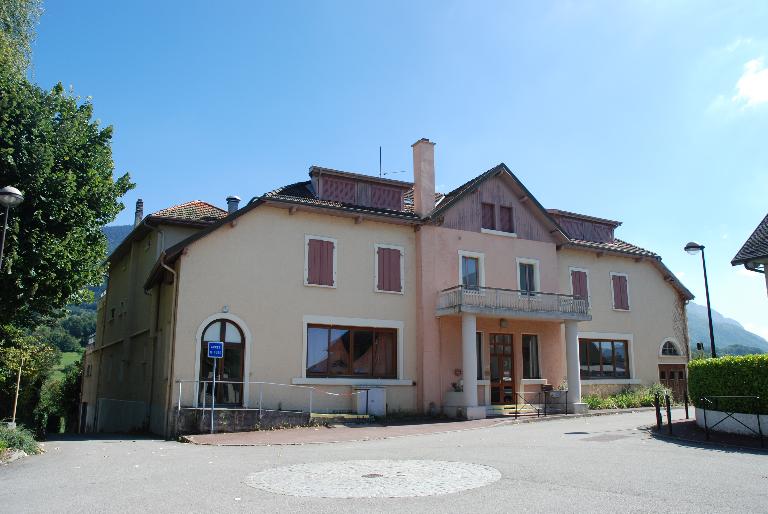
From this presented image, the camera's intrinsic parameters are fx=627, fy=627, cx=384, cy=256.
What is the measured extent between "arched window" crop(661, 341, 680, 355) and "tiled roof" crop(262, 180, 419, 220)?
Answer: 14308mm

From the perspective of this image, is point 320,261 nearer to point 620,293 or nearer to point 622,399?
point 622,399

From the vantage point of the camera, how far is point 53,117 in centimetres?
1706

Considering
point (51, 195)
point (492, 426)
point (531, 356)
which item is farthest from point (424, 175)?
point (51, 195)

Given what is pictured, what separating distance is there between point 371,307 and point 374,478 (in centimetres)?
1256

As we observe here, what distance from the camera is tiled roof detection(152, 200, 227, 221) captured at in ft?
75.8

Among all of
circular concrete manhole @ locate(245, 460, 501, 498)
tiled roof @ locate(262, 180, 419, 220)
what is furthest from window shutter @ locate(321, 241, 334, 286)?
circular concrete manhole @ locate(245, 460, 501, 498)

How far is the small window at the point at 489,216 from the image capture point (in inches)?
979

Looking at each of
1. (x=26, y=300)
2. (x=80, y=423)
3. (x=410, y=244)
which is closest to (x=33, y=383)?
(x=80, y=423)

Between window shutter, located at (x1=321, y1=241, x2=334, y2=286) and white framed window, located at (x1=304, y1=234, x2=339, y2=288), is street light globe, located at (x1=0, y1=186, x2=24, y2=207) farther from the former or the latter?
window shutter, located at (x1=321, y1=241, x2=334, y2=286)

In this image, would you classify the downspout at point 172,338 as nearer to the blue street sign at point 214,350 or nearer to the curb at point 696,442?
the blue street sign at point 214,350

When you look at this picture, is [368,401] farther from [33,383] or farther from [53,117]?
[33,383]

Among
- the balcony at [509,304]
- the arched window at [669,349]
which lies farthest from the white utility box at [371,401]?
the arched window at [669,349]

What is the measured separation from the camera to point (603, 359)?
27.3 meters

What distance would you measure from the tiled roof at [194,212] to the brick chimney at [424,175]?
7.61m
